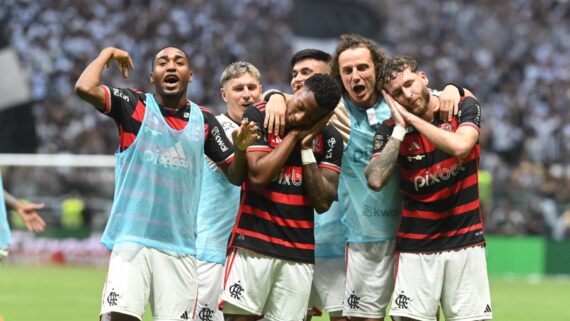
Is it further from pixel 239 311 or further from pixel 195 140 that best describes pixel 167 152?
pixel 239 311

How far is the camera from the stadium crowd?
2641 centimetres

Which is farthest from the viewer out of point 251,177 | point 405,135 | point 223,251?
point 223,251

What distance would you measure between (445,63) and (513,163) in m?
4.17

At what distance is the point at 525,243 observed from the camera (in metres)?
21.5

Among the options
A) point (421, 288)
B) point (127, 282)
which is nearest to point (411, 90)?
point (421, 288)

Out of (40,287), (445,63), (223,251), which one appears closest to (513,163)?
(445,63)

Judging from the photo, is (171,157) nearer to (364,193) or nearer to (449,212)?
(364,193)

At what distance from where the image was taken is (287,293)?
6910 millimetres

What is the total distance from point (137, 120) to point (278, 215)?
1.13 meters

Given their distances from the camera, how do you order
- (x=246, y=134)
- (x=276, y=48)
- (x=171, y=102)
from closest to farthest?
(x=246, y=134) → (x=171, y=102) → (x=276, y=48)

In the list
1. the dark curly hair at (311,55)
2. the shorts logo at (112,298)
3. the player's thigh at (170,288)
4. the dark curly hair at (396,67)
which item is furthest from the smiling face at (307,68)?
the shorts logo at (112,298)

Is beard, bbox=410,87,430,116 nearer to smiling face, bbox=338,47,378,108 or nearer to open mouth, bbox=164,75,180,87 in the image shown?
smiling face, bbox=338,47,378,108

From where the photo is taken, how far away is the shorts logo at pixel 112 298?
682 centimetres

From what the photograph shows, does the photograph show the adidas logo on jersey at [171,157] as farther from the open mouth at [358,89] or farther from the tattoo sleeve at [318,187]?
the open mouth at [358,89]
